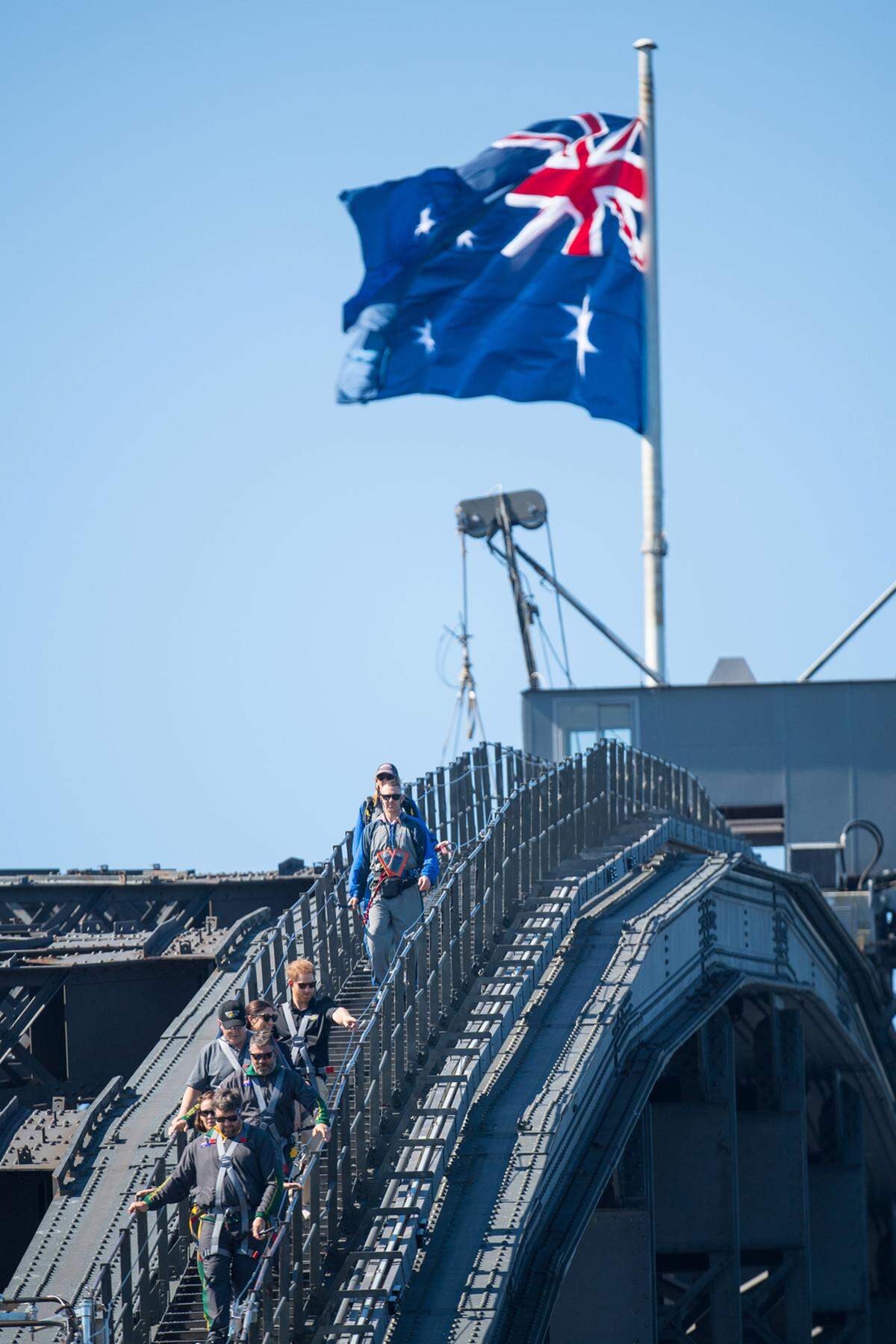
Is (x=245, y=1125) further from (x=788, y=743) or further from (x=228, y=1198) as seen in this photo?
(x=788, y=743)

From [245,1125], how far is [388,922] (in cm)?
366

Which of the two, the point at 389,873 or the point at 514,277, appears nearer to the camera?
the point at 389,873

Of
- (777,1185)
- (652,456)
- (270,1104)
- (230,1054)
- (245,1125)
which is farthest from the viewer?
(652,456)

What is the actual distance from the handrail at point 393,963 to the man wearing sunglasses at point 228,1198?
17 centimetres

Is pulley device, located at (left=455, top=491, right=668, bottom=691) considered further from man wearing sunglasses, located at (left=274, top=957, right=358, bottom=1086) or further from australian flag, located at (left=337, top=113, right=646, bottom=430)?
man wearing sunglasses, located at (left=274, top=957, right=358, bottom=1086)

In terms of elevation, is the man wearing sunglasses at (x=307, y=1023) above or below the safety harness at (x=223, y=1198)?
above

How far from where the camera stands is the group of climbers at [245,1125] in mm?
10977

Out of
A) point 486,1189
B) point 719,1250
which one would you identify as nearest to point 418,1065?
point 486,1189

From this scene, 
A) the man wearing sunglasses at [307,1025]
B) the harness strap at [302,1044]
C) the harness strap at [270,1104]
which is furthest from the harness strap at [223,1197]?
the harness strap at [302,1044]

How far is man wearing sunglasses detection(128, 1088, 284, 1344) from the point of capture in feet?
36.0

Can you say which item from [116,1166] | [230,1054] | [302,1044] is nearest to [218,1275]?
[230,1054]

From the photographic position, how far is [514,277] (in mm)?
36781

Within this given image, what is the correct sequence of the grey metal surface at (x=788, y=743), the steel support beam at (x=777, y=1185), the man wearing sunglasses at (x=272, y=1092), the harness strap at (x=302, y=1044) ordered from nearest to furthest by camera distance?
the man wearing sunglasses at (x=272, y=1092)
the harness strap at (x=302, y=1044)
the steel support beam at (x=777, y=1185)
the grey metal surface at (x=788, y=743)

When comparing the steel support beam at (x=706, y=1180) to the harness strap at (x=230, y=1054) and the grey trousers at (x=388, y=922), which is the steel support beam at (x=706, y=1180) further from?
the harness strap at (x=230, y=1054)
